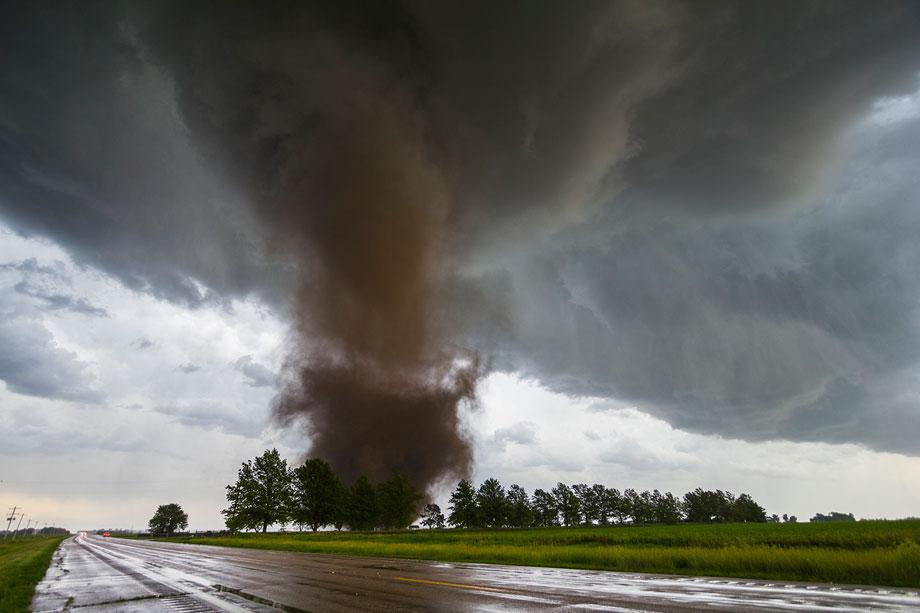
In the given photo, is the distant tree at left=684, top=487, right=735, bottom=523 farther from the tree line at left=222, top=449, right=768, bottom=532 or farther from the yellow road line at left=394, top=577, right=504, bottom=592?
the yellow road line at left=394, top=577, right=504, bottom=592

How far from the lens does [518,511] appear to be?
12888cm

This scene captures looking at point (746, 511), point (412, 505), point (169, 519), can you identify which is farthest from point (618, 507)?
point (169, 519)

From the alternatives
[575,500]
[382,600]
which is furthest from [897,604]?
[575,500]

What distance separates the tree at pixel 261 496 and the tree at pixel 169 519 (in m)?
128

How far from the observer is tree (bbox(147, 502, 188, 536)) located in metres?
176

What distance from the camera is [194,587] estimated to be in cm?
1459

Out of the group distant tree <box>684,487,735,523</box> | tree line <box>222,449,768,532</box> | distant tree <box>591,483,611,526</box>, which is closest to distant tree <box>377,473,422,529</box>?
tree line <box>222,449,768,532</box>

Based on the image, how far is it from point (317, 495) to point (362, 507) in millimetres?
10927

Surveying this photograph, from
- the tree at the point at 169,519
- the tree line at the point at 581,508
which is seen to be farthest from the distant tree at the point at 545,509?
the tree at the point at 169,519

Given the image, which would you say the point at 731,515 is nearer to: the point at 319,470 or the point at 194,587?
the point at 319,470

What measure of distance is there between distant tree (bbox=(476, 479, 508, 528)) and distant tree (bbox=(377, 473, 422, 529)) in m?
23.9

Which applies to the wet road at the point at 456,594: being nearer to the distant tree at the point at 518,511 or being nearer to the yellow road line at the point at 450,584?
the yellow road line at the point at 450,584

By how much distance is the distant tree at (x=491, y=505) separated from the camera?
401 feet

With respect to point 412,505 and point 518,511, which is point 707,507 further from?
point 412,505
